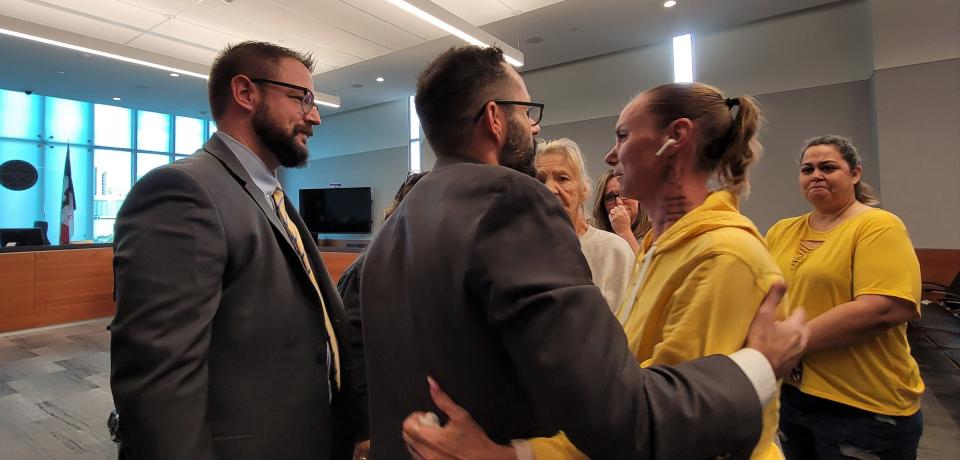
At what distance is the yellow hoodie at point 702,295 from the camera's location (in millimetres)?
716

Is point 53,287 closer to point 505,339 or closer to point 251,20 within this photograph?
point 251,20

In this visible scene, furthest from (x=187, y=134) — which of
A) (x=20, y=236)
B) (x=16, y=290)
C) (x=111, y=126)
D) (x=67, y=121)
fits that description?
(x=16, y=290)

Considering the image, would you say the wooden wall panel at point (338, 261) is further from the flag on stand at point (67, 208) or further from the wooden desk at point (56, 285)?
the flag on stand at point (67, 208)

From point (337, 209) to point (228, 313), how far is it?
32.5ft

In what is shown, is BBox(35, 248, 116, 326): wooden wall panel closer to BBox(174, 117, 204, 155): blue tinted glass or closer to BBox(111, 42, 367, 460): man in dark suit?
BBox(111, 42, 367, 460): man in dark suit

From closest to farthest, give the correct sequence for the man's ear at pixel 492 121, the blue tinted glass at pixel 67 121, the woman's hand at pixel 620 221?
the man's ear at pixel 492 121 → the woman's hand at pixel 620 221 → the blue tinted glass at pixel 67 121

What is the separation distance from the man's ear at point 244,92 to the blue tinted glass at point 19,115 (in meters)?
11.5

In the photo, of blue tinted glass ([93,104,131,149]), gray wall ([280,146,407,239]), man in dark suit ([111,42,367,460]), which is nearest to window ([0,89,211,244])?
blue tinted glass ([93,104,131,149])

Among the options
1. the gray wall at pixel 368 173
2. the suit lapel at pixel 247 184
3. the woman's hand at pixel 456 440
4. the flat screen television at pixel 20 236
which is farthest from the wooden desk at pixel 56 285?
the woman's hand at pixel 456 440

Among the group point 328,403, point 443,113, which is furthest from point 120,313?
point 443,113

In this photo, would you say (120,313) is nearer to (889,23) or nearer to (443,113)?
(443,113)

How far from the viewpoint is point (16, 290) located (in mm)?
5121

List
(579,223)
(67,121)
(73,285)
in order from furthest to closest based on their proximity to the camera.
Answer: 1. (67,121)
2. (73,285)
3. (579,223)

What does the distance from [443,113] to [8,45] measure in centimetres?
852
